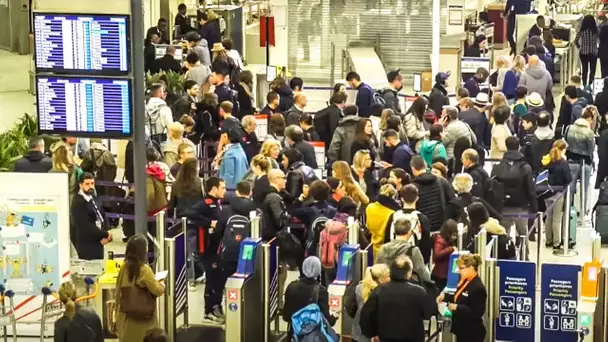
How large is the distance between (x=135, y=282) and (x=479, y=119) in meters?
7.34

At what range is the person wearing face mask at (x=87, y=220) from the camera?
13484 mm

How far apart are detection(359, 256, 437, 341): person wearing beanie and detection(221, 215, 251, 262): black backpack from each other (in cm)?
221

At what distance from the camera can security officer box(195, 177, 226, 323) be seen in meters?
13.1

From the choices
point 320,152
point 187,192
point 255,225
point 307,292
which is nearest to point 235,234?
point 255,225

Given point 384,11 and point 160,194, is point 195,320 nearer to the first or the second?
point 160,194

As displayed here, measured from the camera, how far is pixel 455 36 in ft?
84.5

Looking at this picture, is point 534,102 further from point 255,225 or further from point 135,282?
point 135,282

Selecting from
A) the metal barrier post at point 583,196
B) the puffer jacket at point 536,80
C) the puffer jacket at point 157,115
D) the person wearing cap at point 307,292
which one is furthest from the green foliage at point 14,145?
Answer: the puffer jacket at point 536,80

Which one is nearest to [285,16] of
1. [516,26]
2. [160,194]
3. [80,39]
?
[516,26]

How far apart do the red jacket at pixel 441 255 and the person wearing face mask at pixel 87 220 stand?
3389 mm

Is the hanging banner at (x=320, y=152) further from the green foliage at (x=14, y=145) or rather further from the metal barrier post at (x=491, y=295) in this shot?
the metal barrier post at (x=491, y=295)

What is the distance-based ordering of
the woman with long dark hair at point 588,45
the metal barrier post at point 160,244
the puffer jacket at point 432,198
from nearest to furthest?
the metal barrier post at point 160,244 < the puffer jacket at point 432,198 < the woman with long dark hair at point 588,45

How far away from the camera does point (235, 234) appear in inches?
493

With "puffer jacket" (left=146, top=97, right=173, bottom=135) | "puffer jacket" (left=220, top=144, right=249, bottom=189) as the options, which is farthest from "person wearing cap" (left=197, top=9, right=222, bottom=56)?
"puffer jacket" (left=220, top=144, right=249, bottom=189)
